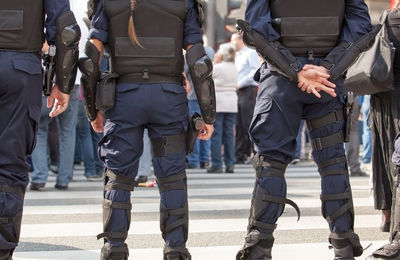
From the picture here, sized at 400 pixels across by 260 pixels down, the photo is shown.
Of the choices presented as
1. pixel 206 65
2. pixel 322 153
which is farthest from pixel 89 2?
pixel 322 153

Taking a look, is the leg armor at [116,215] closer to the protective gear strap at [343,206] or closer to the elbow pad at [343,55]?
the protective gear strap at [343,206]

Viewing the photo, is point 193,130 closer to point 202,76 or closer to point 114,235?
point 202,76

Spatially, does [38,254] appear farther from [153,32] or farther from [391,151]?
[391,151]

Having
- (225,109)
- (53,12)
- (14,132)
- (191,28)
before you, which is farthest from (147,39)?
(225,109)

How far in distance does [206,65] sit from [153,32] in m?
0.37

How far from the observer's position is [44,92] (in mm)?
5020

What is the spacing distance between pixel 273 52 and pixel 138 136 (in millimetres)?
942

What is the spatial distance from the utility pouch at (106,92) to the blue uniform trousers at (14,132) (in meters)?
0.38

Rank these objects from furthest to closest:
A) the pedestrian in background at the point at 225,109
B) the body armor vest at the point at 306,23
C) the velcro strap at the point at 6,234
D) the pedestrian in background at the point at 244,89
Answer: the pedestrian in background at the point at 244,89 < the pedestrian in background at the point at 225,109 < the body armor vest at the point at 306,23 < the velcro strap at the point at 6,234

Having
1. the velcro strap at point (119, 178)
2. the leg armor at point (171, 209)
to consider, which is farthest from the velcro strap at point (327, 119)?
the velcro strap at point (119, 178)

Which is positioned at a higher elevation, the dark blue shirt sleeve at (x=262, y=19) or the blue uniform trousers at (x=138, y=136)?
the dark blue shirt sleeve at (x=262, y=19)

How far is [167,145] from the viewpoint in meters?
4.97

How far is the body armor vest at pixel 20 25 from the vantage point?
15.7ft

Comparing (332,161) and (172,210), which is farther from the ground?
(332,161)
